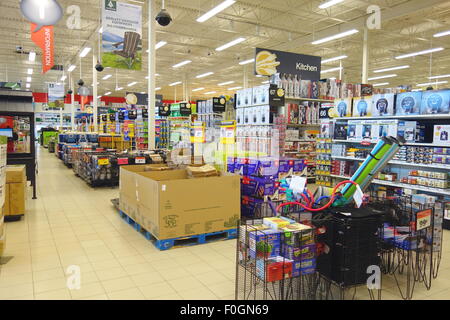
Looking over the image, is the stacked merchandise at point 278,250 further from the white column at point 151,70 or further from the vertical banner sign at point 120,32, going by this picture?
the white column at point 151,70

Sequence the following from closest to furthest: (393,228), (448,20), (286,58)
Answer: (393,228) → (286,58) → (448,20)

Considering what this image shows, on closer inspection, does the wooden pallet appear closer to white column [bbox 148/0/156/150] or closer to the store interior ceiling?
white column [bbox 148/0/156/150]

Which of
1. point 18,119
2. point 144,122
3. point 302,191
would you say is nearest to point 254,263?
point 302,191

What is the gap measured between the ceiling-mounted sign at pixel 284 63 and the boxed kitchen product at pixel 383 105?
3.24 meters

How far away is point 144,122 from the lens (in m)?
16.5

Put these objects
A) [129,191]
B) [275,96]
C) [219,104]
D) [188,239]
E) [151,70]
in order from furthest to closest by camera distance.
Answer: [219,104] → [151,70] → [275,96] → [129,191] → [188,239]

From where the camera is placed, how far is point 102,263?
12.5 feet

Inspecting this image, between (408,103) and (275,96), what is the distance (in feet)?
8.58

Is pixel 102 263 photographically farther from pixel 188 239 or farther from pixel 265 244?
pixel 265 244

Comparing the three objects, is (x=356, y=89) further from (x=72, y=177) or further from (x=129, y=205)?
(x=72, y=177)

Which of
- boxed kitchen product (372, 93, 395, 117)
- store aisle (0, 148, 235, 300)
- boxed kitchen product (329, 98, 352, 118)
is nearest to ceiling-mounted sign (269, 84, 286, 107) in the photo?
boxed kitchen product (329, 98, 352, 118)

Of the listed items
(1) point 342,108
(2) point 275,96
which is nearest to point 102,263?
(2) point 275,96

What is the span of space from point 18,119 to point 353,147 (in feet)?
22.7

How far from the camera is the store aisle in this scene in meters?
3.14
